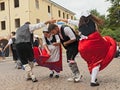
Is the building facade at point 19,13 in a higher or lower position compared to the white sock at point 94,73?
higher

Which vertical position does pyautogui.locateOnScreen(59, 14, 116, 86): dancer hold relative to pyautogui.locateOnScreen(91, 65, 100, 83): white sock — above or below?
above

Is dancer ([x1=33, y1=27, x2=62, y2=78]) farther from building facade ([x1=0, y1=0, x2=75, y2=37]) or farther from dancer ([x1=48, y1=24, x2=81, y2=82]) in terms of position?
building facade ([x1=0, y1=0, x2=75, y2=37])

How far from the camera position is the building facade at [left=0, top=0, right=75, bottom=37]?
4961 centimetres

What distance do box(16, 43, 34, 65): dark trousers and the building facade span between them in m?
38.5

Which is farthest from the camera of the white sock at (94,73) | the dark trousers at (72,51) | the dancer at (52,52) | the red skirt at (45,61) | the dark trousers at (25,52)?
the red skirt at (45,61)

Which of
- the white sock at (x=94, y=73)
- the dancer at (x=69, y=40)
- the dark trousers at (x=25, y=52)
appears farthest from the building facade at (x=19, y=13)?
the white sock at (x=94, y=73)

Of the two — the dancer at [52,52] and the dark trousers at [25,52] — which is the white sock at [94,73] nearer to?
the dancer at [52,52]

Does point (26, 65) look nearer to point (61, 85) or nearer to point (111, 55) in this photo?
point (61, 85)

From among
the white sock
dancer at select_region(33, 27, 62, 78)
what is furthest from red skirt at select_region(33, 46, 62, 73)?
the white sock

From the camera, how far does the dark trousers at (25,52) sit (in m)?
10.7

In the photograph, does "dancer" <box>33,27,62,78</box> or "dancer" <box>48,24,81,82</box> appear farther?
"dancer" <box>33,27,62,78</box>

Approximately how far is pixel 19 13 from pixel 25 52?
39.9 m

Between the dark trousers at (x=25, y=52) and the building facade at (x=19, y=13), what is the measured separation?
38.5m

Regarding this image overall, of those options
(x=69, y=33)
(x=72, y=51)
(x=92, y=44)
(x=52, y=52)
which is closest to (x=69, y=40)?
(x=69, y=33)
